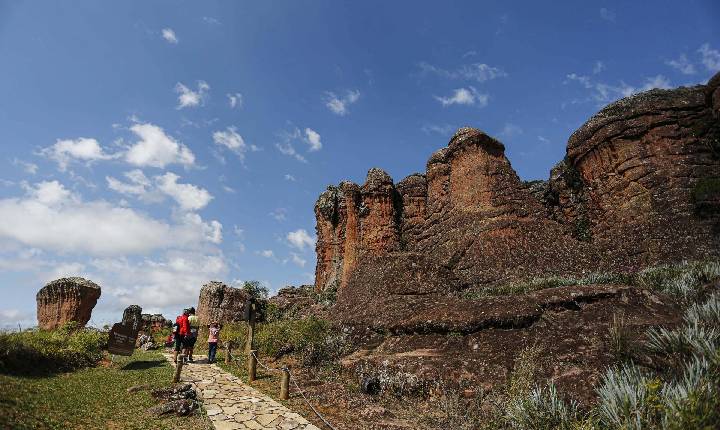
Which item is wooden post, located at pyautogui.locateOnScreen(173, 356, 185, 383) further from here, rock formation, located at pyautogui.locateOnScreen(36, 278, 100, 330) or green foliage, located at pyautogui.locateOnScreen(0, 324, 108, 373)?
rock formation, located at pyautogui.locateOnScreen(36, 278, 100, 330)

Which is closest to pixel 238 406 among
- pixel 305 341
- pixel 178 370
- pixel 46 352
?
pixel 178 370

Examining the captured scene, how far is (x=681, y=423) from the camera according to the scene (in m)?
4.69

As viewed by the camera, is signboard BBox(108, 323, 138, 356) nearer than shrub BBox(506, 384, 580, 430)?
No

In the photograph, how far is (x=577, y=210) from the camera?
78.0 feet

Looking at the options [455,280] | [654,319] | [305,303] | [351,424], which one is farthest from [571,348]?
[305,303]

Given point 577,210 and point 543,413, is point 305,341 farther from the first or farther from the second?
point 577,210

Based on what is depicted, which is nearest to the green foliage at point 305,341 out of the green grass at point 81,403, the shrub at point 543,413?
the green grass at point 81,403

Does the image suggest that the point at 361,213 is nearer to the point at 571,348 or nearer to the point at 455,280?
the point at 455,280

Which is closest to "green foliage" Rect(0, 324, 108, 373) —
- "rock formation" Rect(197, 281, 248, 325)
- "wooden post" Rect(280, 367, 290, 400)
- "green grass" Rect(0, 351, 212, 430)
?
"green grass" Rect(0, 351, 212, 430)

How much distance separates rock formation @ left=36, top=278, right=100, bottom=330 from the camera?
85.8 feet

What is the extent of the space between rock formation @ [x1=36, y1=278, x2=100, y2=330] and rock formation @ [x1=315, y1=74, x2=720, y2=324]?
18.6m

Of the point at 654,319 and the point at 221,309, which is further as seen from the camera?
the point at 221,309

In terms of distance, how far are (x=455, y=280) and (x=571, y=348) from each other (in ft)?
34.0

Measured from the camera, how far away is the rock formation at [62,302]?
26141mm
